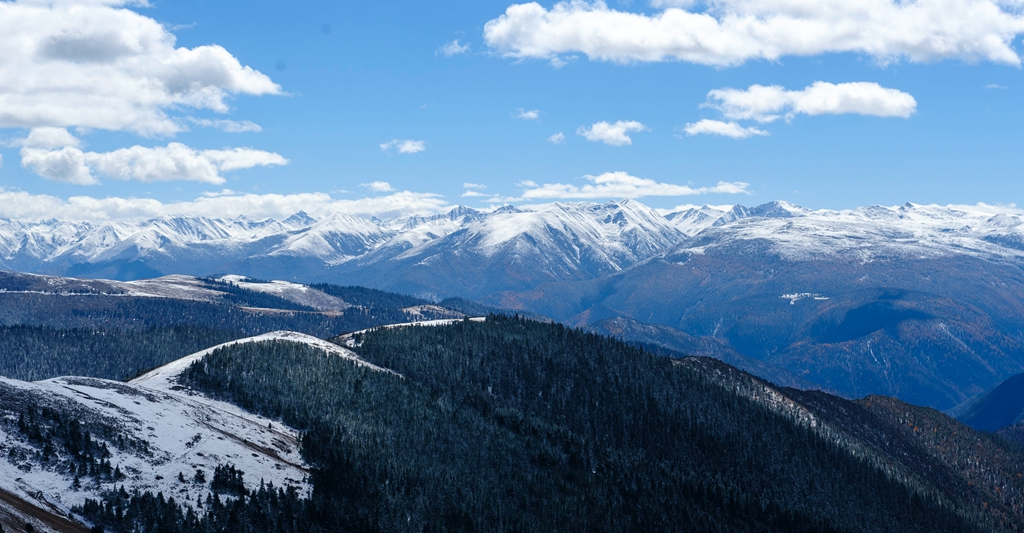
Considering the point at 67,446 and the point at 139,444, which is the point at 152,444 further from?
the point at 67,446

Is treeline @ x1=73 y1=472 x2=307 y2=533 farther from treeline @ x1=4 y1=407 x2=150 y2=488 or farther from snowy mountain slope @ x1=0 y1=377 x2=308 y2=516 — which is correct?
treeline @ x1=4 y1=407 x2=150 y2=488

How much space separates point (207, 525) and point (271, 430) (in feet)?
201

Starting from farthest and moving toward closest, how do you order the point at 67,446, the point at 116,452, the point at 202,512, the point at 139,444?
Result: the point at 139,444
the point at 116,452
the point at 202,512
the point at 67,446

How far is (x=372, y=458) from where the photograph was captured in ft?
570

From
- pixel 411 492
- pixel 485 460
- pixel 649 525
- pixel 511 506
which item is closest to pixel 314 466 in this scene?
pixel 411 492

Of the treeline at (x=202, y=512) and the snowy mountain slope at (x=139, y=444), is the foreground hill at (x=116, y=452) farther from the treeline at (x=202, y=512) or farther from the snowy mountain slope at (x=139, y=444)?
the treeline at (x=202, y=512)

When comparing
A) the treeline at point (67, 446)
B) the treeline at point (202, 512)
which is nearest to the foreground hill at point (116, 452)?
the treeline at point (67, 446)

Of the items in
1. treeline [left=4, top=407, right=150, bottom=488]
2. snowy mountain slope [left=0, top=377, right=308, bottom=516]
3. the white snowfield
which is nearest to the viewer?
the white snowfield

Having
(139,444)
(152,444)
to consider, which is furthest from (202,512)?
(152,444)

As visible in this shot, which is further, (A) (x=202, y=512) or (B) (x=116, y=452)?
(B) (x=116, y=452)

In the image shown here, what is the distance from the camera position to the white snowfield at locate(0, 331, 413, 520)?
105m

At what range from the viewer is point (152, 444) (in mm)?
129125

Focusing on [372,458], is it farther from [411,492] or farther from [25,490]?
[25,490]

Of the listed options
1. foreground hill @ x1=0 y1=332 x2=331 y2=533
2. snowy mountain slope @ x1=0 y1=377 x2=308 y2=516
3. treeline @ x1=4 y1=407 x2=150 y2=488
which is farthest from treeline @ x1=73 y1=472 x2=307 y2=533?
treeline @ x1=4 y1=407 x2=150 y2=488
